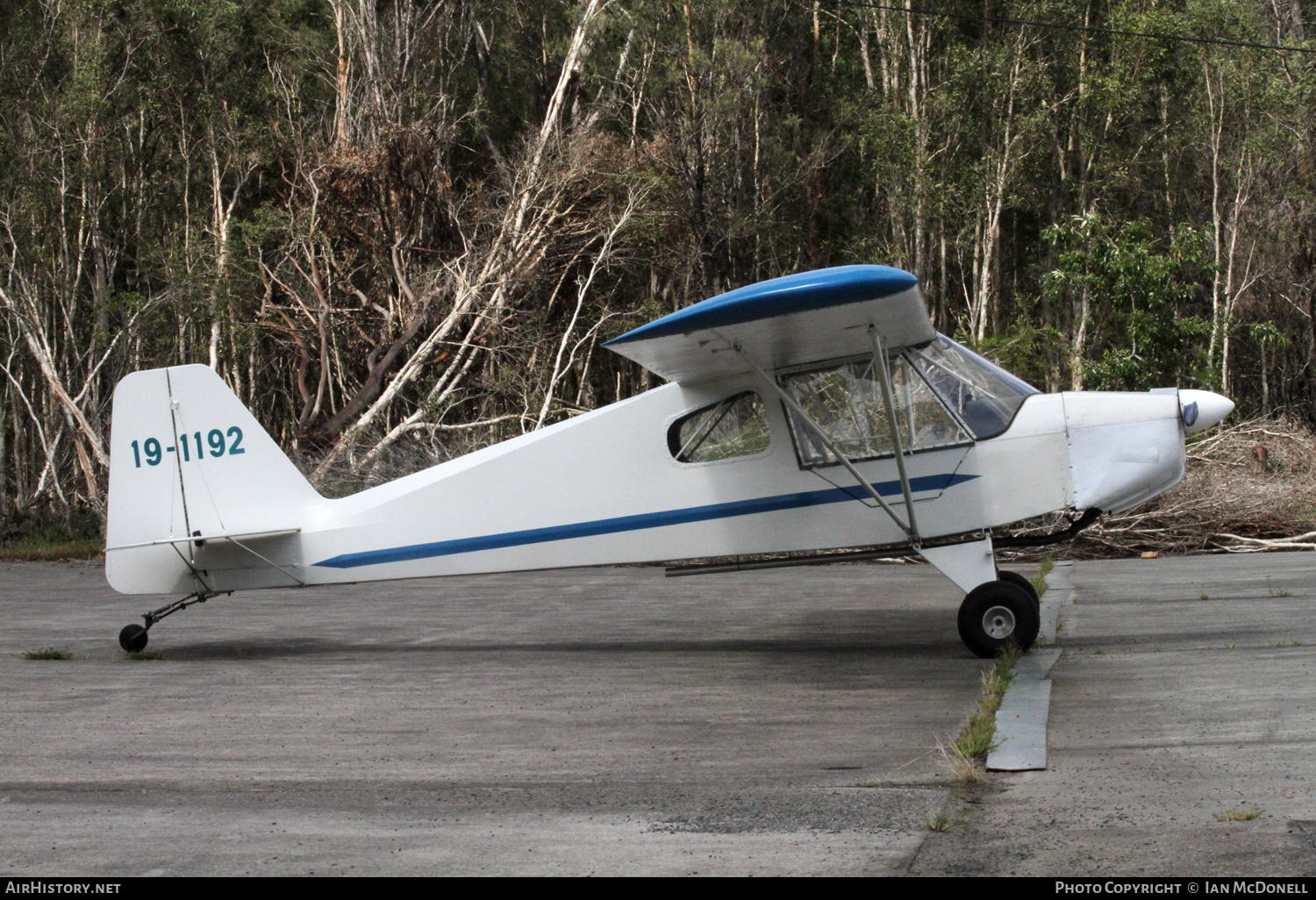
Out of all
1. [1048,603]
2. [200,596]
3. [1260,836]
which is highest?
[1260,836]

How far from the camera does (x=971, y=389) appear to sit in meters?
8.02

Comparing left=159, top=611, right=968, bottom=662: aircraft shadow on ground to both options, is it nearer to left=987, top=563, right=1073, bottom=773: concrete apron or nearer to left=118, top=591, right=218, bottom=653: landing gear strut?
left=118, top=591, right=218, bottom=653: landing gear strut

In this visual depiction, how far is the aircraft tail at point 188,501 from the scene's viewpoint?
8.75 m

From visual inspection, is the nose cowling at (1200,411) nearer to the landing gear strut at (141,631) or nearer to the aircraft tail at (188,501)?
the aircraft tail at (188,501)

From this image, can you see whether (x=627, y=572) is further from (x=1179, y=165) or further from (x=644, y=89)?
(x=1179, y=165)

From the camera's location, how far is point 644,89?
25.5m

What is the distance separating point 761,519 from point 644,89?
19.2 metres

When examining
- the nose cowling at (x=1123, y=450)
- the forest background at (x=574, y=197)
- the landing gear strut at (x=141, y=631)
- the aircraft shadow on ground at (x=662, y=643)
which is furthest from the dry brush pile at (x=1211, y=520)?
the landing gear strut at (x=141, y=631)

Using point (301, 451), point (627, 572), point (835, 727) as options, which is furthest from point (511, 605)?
point (301, 451)

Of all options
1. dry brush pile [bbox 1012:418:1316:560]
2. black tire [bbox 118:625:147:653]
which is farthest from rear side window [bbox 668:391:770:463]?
dry brush pile [bbox 1012:418:1316:560]

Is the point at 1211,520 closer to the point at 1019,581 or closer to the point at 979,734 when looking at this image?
the point at 1019,581

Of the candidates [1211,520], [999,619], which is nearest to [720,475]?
[999,619]

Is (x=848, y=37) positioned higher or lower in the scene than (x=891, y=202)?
higher

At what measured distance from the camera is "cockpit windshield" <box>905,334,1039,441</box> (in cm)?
792
